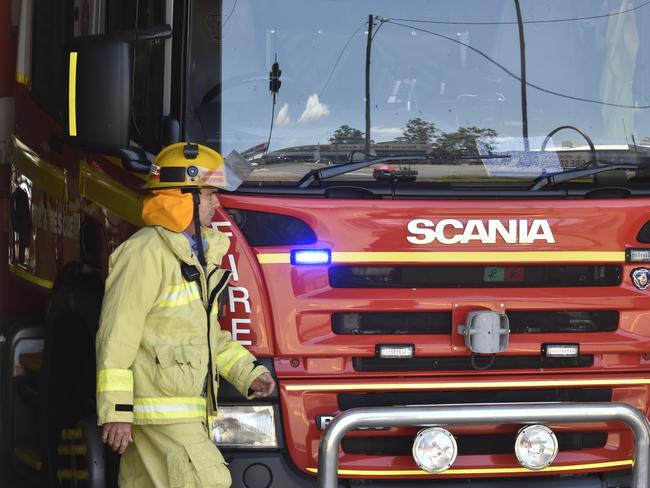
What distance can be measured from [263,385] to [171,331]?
1.33ft

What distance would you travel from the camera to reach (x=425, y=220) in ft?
13.1

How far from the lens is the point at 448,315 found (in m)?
4.05

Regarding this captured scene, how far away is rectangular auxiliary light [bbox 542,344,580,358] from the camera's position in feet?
13.5

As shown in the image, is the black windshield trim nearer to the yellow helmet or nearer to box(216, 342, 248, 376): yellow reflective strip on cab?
the yellow helmet

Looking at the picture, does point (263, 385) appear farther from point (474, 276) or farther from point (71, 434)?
point (71, 434)

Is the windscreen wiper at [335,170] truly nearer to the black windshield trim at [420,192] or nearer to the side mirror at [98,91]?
the black windshield trim at [420,192]

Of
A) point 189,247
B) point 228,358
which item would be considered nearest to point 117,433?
point 228,358

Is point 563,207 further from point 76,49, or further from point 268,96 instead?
Result: point 76,49

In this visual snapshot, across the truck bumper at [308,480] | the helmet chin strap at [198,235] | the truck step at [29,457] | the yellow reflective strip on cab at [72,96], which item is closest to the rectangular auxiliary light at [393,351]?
the truck bumper at [308,480]

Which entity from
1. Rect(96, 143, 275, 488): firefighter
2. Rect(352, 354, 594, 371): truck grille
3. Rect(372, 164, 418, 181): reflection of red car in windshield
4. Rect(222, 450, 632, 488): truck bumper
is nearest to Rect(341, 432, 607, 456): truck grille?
Rect(222, 450, 632, 488): truck bumper

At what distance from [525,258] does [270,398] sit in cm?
109

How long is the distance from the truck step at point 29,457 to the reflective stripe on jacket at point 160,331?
5.49ft

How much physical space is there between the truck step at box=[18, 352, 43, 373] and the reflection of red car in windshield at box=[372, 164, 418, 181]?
6.74 ft

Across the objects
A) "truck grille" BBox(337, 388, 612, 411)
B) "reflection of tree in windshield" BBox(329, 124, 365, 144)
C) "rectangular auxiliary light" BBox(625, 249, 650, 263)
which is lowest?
"truck grille" BBox(337, 388, 612, 411)
